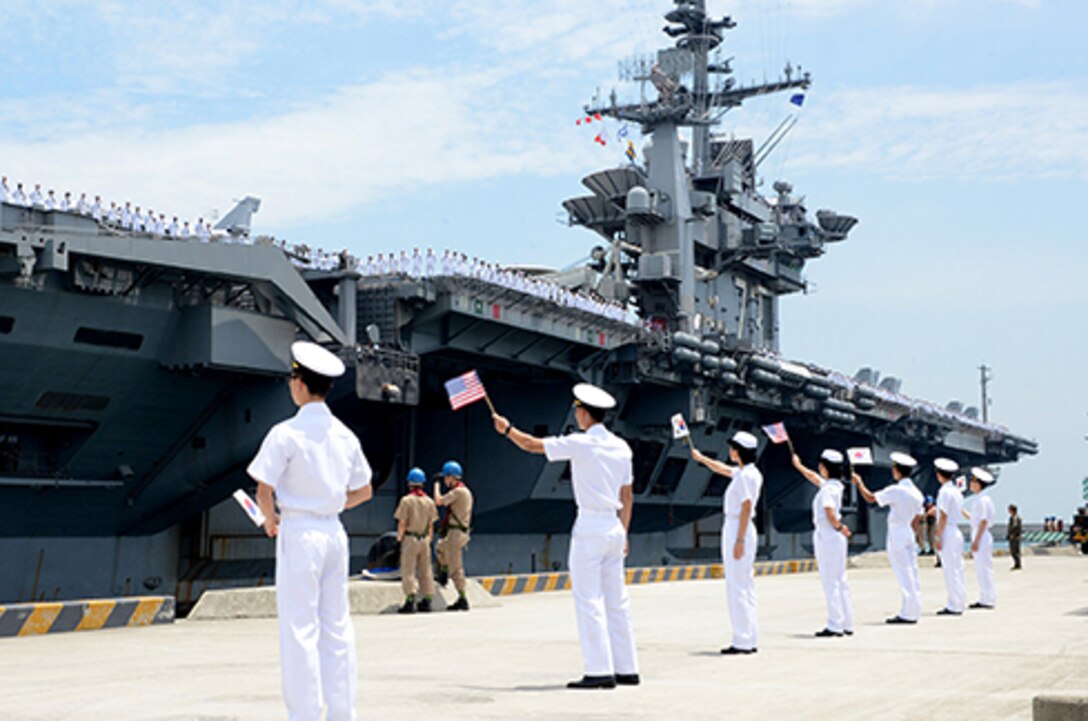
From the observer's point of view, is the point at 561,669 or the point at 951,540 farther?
the point at 951,540

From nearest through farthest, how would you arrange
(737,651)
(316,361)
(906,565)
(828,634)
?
(316,361) → (737,651) → (828,634) → (906,565)

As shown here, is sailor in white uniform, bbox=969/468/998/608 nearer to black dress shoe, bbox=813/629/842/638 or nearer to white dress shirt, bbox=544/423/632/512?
black dress shoe, bbox=813/629/842/638

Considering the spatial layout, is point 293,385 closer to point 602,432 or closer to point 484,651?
point 602,432

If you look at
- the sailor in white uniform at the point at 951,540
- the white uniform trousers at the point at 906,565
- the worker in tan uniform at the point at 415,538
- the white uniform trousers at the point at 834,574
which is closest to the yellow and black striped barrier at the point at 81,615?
the worker in tan uniform at the point at 415,538

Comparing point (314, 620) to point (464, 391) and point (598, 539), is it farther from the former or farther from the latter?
point (464, 391)

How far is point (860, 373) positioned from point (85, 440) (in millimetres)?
35208

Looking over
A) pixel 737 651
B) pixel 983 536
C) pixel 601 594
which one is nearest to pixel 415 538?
pixel 737 651

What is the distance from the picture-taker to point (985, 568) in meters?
15.3

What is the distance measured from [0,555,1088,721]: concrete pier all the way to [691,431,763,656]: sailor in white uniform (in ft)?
0.67

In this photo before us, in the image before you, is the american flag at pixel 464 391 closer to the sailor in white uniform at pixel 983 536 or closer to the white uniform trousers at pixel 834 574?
the white uniform trousers at pixel 834 574

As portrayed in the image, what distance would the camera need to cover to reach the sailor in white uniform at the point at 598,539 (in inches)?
286

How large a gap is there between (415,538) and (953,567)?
5.99 metres

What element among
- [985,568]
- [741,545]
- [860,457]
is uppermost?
[860,457]

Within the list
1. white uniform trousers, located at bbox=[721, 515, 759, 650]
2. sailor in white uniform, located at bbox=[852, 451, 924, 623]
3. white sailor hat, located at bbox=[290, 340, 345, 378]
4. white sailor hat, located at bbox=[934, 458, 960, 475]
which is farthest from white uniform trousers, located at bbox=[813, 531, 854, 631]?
white sailor hat, located at bbox=[290, 340, 345, 378]
